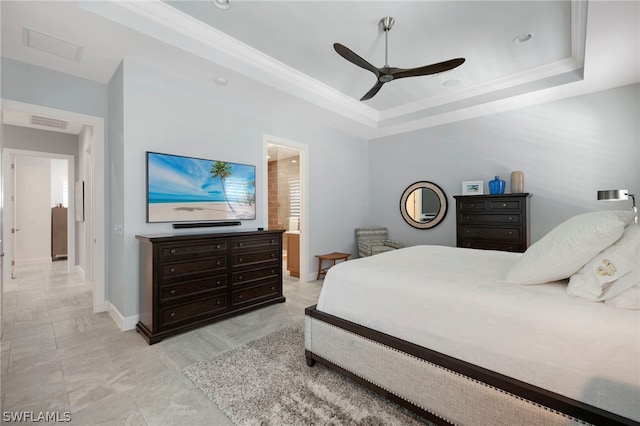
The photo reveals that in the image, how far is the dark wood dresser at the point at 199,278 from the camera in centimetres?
271

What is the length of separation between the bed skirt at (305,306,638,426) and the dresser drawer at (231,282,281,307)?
4.87 ft

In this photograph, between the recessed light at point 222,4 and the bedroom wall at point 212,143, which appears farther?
the bedroom wall at point 212,143

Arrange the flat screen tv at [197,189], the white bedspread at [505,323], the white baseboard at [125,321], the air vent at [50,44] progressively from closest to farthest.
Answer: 1. the white bedspread at [505,323]
2. the air vent at [50,44]
3. the white baseboard at [125,321]
4. the flat screen tv at [197,189]

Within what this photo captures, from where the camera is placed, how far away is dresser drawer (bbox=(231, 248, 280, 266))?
3.32m

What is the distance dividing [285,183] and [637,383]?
281 inches

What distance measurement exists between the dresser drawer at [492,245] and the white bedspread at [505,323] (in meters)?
2.23

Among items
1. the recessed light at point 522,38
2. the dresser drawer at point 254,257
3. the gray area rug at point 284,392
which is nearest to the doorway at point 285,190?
the dresser drawer at point 254,257

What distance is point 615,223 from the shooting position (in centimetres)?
132

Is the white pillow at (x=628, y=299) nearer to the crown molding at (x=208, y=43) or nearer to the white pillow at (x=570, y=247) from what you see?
the white pillow at (x=570, y=247)

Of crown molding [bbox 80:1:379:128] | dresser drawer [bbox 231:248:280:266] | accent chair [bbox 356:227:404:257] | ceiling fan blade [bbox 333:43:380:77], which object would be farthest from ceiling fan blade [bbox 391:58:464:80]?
accent chair [bbox 356:227:404:257]

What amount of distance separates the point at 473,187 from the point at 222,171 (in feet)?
12.7

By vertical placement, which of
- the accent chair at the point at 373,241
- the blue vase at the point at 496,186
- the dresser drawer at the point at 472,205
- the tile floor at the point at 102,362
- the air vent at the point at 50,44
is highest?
the air vent at the point at 50,44

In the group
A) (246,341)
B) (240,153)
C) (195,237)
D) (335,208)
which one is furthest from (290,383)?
(335,208)

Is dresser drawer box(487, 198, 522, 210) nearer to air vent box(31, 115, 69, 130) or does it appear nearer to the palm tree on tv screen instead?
the palm tree on tv screen
